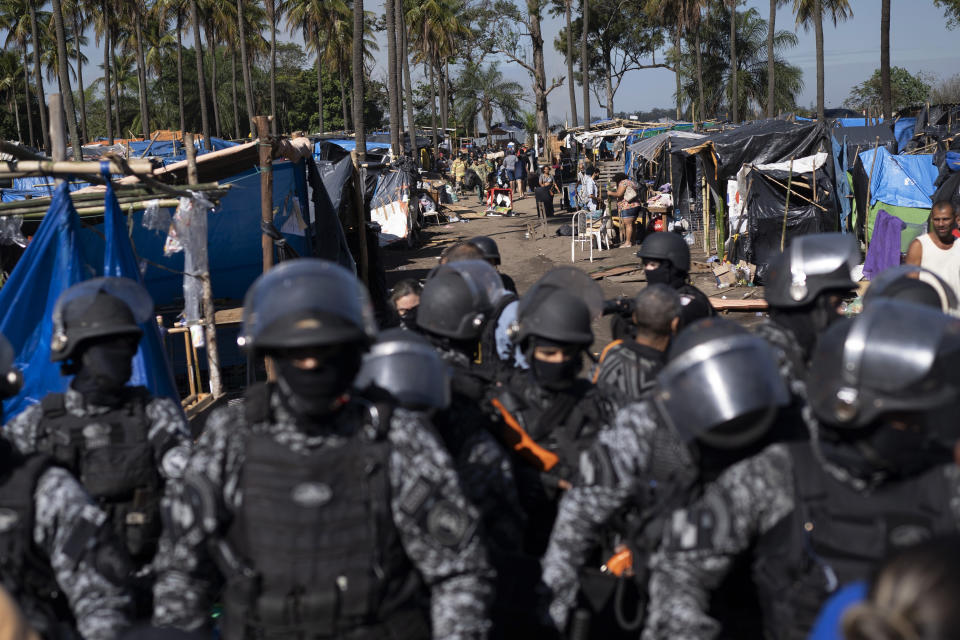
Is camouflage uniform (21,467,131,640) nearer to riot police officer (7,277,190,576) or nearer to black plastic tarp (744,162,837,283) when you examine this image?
riot police officer (7,277,190,576)

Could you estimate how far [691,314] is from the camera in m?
4.79

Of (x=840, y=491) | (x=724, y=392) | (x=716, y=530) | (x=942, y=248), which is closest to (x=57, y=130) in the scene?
(x=724, y=392)

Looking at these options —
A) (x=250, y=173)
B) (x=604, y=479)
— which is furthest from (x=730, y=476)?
(x=250, y=173)

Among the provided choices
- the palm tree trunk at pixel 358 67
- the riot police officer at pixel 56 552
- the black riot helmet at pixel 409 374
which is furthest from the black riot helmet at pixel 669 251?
the palm tree trunk at pixel 358 67

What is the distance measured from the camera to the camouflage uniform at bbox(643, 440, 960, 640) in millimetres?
2219

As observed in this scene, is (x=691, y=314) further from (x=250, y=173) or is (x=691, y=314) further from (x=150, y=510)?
(x=250, y=173)

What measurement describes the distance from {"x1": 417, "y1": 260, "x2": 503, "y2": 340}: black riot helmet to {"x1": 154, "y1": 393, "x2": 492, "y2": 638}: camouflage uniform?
4.56ft

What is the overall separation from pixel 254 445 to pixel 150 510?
1.50 metres

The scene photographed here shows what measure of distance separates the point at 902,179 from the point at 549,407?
11857mm

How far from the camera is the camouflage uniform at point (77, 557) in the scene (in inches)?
94.7

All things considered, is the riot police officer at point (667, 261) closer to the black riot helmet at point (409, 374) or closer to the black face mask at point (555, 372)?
the black face mask at point (555, 372)

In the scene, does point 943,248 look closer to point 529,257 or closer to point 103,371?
point 103,371

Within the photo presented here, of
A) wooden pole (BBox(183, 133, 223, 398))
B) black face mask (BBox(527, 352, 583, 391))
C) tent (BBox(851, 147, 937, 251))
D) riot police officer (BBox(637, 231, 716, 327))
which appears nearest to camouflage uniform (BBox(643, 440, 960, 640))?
black face mask (BBox(527, 352, 583, 391))

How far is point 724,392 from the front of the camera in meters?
2.41
